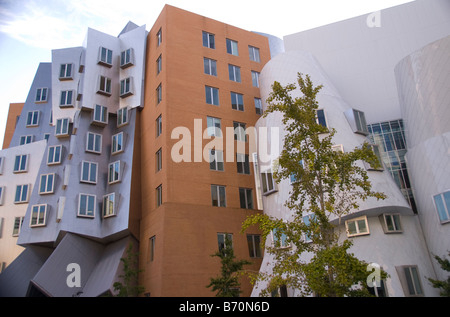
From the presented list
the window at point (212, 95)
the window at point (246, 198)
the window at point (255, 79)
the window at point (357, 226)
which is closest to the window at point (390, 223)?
the window at point (357, 226)

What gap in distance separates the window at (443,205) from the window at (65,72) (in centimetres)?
3464

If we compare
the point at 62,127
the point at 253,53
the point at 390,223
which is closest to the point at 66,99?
the point at 62,127

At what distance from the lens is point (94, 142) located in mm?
36312

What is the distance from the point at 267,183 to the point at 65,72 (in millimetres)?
24628

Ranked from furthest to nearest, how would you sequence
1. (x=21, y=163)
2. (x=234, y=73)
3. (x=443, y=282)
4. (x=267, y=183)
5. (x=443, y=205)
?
(x=21, y=163), (x=234, y=73), (x=267, y=183), (x=443, y=205), (x=443, y=282)

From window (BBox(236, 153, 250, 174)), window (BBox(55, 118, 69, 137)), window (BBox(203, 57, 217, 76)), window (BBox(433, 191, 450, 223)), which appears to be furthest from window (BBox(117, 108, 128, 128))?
window (BBox(433, 191, 450, 223))

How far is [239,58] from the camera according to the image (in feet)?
126

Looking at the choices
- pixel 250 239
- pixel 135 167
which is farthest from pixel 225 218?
pixel 135 167

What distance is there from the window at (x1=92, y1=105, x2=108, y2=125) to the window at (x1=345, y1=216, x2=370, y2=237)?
79.1 ft

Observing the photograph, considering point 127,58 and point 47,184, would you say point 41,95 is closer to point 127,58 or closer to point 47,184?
point 127,58

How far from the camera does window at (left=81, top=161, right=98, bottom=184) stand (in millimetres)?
34531

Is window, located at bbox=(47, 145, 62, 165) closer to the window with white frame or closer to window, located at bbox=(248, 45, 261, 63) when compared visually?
the window with white frame
